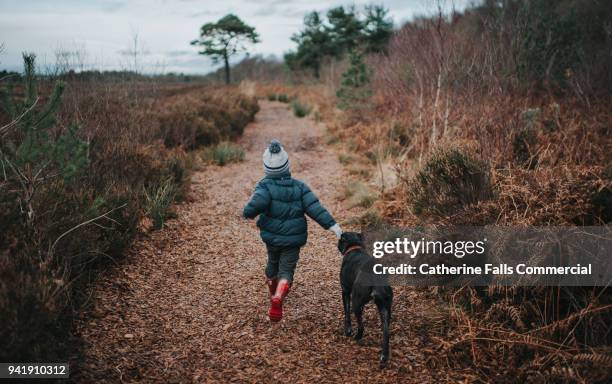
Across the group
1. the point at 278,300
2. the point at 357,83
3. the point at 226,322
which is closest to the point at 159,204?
the point at 226,322

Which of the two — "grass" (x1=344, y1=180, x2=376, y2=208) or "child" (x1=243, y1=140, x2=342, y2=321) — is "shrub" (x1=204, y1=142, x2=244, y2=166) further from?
"child" (x1=243, y1=140, x2=342, y2=321)

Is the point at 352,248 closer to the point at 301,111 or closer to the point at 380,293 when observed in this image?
the point at 380,293

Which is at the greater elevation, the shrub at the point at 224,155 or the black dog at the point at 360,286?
the shrub at the point at 224,155

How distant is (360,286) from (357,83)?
11.6 m

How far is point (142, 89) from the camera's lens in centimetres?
760

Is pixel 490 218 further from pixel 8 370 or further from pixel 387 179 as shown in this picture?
pixel 8 370

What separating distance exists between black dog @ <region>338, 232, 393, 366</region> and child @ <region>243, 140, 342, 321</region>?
0.25 metres

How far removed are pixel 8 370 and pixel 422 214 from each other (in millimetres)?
4338

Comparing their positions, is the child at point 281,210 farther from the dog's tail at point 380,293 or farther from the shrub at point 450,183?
the shrub at point 450,183

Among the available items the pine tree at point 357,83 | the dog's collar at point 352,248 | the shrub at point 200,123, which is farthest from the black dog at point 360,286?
the pine tree at point 357,83

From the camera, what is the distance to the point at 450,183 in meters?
4.59

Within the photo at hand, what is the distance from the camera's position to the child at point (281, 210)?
10.6 feet

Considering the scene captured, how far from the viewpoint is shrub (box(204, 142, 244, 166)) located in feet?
30.6

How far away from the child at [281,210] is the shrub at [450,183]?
185 cm
